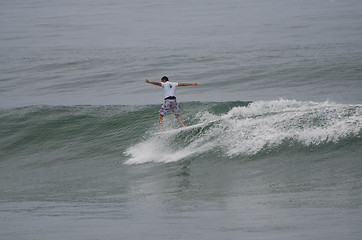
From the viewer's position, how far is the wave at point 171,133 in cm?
1346

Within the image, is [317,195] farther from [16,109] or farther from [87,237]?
[16,109]

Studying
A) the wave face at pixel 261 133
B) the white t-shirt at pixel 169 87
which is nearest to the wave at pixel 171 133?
the wave face at pixel 261 133

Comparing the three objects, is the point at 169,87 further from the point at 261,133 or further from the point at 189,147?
the point at 261,133

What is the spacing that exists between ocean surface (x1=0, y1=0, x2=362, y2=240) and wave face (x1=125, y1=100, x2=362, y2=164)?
0.04 m

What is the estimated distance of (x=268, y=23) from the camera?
61938 mm

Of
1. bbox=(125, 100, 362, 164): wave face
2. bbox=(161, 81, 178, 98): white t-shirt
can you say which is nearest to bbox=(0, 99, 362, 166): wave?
bbox=(125, 100, 362, 164): wave face

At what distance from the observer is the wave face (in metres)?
13.2

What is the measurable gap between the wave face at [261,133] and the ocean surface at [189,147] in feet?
0.13

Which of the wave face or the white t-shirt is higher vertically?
the white t-shirt

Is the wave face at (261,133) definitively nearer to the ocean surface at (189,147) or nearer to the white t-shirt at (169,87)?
the ocean surface at (189,147)

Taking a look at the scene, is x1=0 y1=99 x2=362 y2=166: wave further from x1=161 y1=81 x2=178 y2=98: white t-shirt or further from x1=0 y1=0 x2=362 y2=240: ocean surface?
x1=161 y1=81 x2=178 y2=98: white t-shirt

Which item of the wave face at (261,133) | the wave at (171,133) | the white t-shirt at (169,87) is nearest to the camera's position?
the wave face at (261,133)

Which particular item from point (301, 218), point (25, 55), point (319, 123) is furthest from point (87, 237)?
point (25, 55)

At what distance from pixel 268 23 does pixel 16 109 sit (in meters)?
44.4
